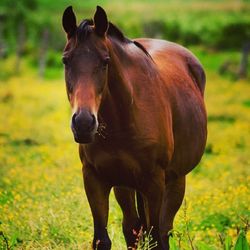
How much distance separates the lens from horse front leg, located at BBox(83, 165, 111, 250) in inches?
242

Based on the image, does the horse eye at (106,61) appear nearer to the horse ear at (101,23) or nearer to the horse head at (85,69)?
the horse head at (85,69)

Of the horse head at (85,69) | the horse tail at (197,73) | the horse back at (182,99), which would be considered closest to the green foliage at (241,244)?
the horse head at (85,69)

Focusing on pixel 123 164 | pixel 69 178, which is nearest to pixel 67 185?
pixel 69 178

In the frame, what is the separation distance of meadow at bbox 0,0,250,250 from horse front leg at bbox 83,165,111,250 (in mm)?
366

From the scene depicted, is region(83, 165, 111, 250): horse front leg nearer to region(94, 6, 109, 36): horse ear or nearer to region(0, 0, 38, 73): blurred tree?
region(94, 6, 109, 36): horse ear

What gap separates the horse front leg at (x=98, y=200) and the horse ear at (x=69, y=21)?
1.18 metres

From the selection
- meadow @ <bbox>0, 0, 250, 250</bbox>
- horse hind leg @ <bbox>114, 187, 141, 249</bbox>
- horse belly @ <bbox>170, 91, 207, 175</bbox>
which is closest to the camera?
horse hind leg @ <bbox>114, 187, 141, 249</bbox>

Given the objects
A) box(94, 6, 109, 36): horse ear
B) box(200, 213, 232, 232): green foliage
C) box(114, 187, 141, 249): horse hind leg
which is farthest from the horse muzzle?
box(200, 213, 232, 232): green foliage

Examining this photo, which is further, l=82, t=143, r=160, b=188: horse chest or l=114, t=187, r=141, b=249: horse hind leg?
l=114, t=187, r=141, b=249: horse hind leg

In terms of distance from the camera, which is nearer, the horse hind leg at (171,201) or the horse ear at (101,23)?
the horse ear at (101,23)

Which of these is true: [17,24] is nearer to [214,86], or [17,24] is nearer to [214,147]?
[214,86]

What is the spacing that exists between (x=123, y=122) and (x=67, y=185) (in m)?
4.32

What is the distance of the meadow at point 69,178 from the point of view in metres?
7.25

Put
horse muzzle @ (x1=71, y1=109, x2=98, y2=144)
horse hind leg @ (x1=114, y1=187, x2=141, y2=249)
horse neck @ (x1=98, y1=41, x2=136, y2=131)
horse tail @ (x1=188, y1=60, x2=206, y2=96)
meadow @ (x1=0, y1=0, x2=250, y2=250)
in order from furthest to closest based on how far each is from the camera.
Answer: horse tail @ (x1=188, y1=60, x2=206, y2=96) < meadow @ (x1=0, y1=0, x2=250, y2=250) < horse hind leg @ (x1=114, y1=187, x2=141, y2=249) < horse neck @ (x1=98, y1=41, x2=136, y2=131) < horse muzzle @ (x1=71, y1=109, x2=98, y2=144)
